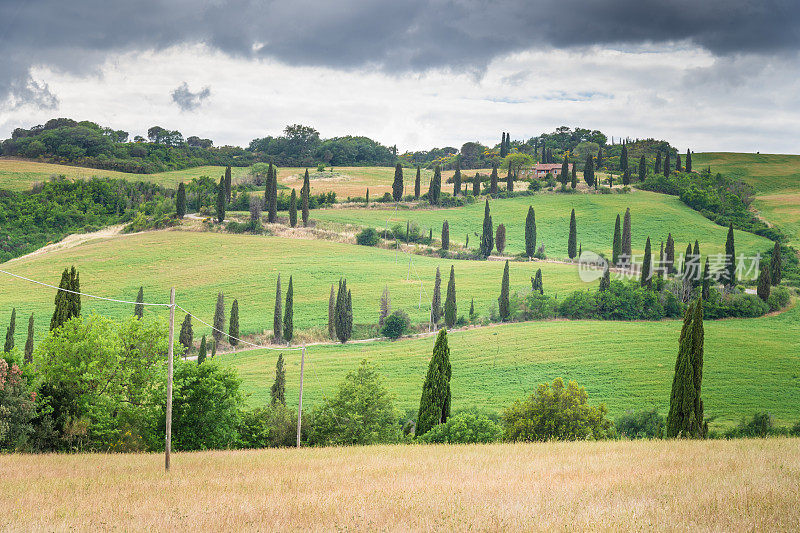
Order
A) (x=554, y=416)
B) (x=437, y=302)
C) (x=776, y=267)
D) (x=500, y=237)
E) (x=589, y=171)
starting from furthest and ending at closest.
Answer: (x=589, y=171) < (x=500, y=237) < (x=776, y=267) < (x=437, y=302) < (x=554, y=416)

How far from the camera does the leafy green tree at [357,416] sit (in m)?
39.7

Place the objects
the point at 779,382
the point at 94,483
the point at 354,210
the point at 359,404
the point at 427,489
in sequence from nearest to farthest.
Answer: the point at 427,489 → the point at 94,483 → the point at 359,404 → the point at 779,382 → the point at 354,210

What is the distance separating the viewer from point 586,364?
70688mm

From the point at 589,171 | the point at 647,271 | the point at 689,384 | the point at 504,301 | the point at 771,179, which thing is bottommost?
the point at 504,301

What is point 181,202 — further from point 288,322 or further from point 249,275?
point 288,322

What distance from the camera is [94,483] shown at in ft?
57.1

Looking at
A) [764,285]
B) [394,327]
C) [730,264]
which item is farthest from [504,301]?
[730,264]

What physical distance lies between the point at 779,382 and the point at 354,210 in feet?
298

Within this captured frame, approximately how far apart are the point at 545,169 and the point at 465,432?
465 ft

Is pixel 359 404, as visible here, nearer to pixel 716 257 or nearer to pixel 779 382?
pixel 779 382

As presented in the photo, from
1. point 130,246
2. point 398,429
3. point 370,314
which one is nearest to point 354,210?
point 130,246

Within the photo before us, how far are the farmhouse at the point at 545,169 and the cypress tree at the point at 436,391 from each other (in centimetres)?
12605

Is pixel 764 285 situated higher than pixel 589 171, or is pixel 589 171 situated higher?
pixel 589 171

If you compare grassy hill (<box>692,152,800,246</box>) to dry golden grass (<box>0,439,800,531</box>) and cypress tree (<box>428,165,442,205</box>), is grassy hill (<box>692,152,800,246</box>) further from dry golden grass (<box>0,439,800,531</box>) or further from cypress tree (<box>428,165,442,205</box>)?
dry golden grass (<box>0,439,800,531</box>)
